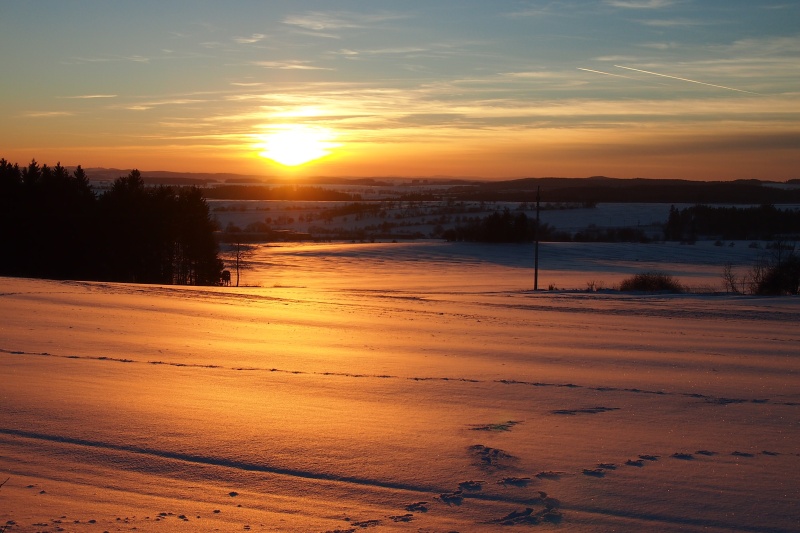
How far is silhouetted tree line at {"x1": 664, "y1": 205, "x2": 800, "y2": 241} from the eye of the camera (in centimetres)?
7400

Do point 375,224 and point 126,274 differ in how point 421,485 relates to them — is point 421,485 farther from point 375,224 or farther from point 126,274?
point 375,224

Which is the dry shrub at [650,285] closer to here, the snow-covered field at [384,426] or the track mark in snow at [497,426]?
the snow-covered field at [384,426]

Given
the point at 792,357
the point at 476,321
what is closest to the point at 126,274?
the point at 476,321

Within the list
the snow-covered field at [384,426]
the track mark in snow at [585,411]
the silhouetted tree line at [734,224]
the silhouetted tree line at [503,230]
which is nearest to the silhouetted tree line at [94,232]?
the snow-covered field at [384,426]

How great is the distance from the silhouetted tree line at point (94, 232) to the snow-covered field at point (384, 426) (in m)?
23.3

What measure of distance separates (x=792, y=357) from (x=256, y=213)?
4030 inches

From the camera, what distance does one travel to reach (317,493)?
16.5 feet

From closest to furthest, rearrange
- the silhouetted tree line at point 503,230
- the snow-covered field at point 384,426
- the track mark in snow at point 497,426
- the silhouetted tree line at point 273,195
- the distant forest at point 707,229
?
the snow-covered field at point 384,426, the track mark in snow at point 497,426, the silhouetted tree line at point 503,230, the distant forest at point 707,229, the silhouetted tree line at point 273,195

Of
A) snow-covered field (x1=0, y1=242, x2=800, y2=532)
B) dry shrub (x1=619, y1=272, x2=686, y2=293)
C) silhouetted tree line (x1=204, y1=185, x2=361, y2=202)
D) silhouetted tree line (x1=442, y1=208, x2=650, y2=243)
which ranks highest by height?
silhouetted tree line (x1=204, y1=185, x2=361, y2=202)

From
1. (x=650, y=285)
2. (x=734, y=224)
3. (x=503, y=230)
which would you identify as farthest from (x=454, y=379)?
(x=734, y=224)

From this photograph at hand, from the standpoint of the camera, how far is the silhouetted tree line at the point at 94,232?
36.0m

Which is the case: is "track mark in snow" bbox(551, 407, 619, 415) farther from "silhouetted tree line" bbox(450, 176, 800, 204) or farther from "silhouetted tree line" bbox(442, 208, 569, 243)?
"silhouetted tree line" bbox(450, 176, 800, 204)

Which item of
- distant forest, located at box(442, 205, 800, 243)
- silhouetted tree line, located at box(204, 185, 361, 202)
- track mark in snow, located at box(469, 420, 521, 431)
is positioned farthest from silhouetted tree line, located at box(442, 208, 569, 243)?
silhouetted tree line, located at box(204, 185, 361, 202)

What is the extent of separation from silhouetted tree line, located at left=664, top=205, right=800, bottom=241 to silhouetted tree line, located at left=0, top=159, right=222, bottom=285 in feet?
157
